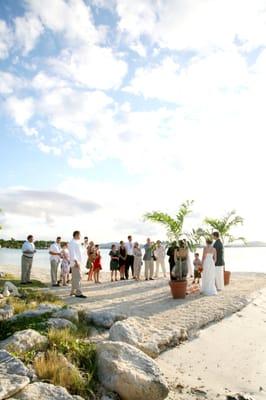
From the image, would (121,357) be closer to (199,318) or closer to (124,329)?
(124,329)

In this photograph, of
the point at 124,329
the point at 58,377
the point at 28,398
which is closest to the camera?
the point at 28,398

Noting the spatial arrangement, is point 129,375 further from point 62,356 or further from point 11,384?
point 11,384

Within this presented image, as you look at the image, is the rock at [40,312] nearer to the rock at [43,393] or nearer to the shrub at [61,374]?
the shrub at [61,374]

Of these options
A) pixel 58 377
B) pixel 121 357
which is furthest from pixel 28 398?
pixel 121 357

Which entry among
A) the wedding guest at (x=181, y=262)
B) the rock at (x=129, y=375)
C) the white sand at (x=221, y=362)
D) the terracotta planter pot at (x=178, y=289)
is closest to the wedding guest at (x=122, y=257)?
the wedding guest at (x=181, y=262)

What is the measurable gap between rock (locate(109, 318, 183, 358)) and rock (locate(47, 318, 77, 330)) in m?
0.75

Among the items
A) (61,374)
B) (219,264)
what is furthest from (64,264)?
(61,374)

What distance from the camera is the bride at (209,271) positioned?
1409cm

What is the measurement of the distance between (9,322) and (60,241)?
28.8 feet

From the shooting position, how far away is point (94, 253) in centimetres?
1764

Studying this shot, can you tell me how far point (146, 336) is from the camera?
8.00 m

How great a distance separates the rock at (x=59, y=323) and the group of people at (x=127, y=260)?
15.8 feet

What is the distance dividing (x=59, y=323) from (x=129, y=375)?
223 cm

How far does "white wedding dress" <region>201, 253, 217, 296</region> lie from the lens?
1407cm
